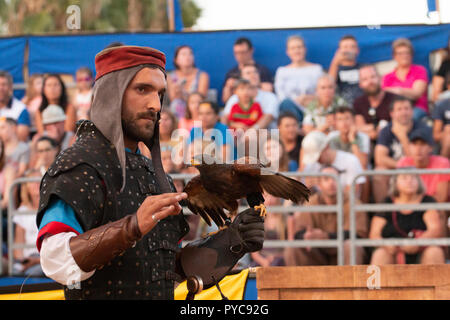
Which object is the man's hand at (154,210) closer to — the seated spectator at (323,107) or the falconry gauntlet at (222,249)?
the falconry gauntlet at (222,249)

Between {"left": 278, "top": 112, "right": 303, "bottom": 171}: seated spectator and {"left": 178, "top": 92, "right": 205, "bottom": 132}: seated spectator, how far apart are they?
86 cm

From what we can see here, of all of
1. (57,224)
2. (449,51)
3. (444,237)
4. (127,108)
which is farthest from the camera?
(449,51)

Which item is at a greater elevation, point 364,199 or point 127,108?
point 127,108

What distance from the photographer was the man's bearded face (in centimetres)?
309

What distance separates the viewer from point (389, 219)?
6.88 meters

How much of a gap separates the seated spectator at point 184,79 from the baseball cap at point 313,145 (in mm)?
1241

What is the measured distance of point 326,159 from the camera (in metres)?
7.10

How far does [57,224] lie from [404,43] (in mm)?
5574

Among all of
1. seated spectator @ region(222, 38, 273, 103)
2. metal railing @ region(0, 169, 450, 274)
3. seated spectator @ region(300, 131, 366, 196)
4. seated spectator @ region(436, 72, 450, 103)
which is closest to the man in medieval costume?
metal railing @ region(0, 169, 450, 274)

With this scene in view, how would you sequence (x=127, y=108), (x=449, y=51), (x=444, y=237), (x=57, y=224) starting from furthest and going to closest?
1. (x=449, y=51)
2. (x=444, y=237)
3. (x=127, y=108)
4. (x=57, y=224)

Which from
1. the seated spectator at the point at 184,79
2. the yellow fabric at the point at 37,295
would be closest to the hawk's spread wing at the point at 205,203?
the yellow fabric at the point at 37,295

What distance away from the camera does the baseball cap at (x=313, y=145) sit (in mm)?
7148
